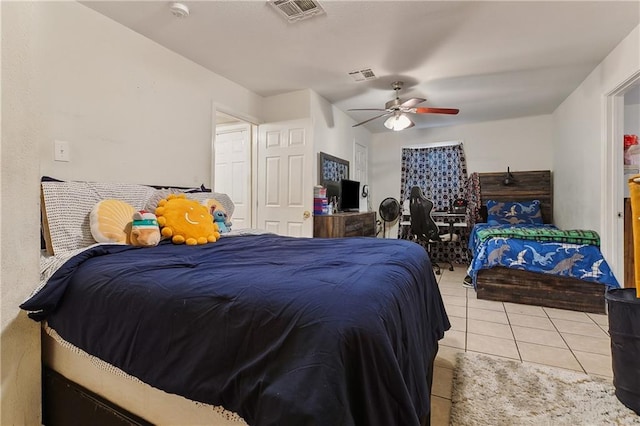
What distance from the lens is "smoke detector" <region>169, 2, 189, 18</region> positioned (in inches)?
85.1

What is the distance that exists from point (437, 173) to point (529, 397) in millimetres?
4471

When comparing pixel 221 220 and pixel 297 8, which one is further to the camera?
pixel 221 220

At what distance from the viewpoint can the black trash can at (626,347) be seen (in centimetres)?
152

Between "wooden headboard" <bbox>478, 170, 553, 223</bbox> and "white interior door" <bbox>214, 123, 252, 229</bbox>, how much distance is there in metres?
3.91

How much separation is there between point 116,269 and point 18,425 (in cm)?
83

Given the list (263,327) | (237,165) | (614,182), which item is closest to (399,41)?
(614,182)

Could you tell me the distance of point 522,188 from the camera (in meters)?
5.07

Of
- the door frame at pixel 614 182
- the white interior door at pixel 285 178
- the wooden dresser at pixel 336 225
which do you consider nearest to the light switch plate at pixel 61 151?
the white interior door at pixel 285 178

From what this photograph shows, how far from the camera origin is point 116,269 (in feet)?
4.17

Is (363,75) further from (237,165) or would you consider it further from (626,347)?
(626,347)

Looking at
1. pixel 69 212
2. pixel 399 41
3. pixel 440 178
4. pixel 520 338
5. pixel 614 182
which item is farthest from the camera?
pixel 440 178

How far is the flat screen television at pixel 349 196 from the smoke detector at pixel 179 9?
2.79m

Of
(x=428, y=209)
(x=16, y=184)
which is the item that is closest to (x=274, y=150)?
Result: (x=428, y=209)

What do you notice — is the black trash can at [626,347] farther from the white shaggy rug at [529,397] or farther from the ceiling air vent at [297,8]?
the ceiling air vent at [297,8]
